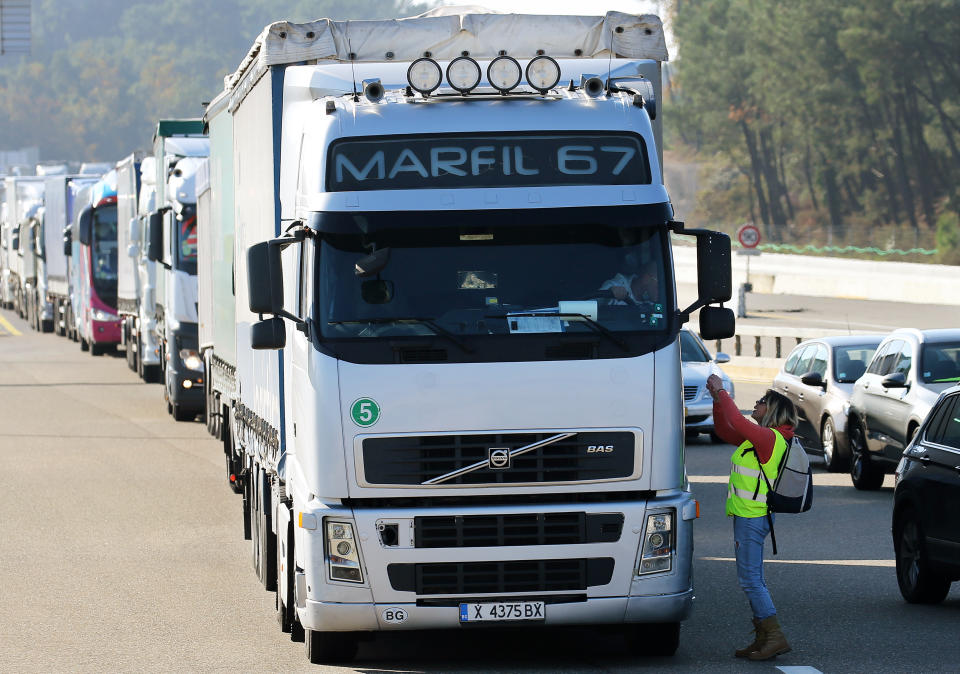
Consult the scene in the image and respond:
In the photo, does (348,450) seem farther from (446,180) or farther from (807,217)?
(807,217)

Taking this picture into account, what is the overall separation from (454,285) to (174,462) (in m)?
12.3

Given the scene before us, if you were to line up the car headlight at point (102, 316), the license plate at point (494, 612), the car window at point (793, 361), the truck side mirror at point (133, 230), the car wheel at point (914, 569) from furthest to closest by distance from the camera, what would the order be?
the car headlight at point (102, 316), the truck side mirror at point (133, 230), the car window at point (793, 361), the car wheel at point (914, 569), the license plate at point (494, 612)

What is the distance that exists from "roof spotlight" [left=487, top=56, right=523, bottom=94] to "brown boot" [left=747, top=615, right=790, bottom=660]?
10.1ft

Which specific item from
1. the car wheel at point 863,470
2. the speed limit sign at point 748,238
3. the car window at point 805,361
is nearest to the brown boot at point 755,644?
the car wheel at point 863,470

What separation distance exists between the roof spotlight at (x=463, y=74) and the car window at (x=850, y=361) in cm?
1096

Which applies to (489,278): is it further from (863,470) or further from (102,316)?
(102,316)

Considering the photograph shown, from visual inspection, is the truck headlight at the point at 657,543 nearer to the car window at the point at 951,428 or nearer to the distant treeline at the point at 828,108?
the car window at the point at 951,428

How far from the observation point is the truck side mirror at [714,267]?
909 cm

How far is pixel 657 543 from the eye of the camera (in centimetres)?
904

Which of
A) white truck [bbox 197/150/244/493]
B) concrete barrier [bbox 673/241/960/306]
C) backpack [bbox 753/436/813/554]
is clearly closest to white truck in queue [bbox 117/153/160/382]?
white truck [bbox 197/150/244/493]

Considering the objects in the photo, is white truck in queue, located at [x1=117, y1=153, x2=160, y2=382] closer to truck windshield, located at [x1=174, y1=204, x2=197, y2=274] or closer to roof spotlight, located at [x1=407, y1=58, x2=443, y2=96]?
truck windshield, located at [x1=174, y1=204, x2=197, y2=274]

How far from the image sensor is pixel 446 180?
9117 mm

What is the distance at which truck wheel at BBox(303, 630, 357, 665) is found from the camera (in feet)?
31.1

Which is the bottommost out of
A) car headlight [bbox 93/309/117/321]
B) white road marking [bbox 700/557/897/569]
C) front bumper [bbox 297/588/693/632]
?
white road marking [bbox 700/557/897/569]
